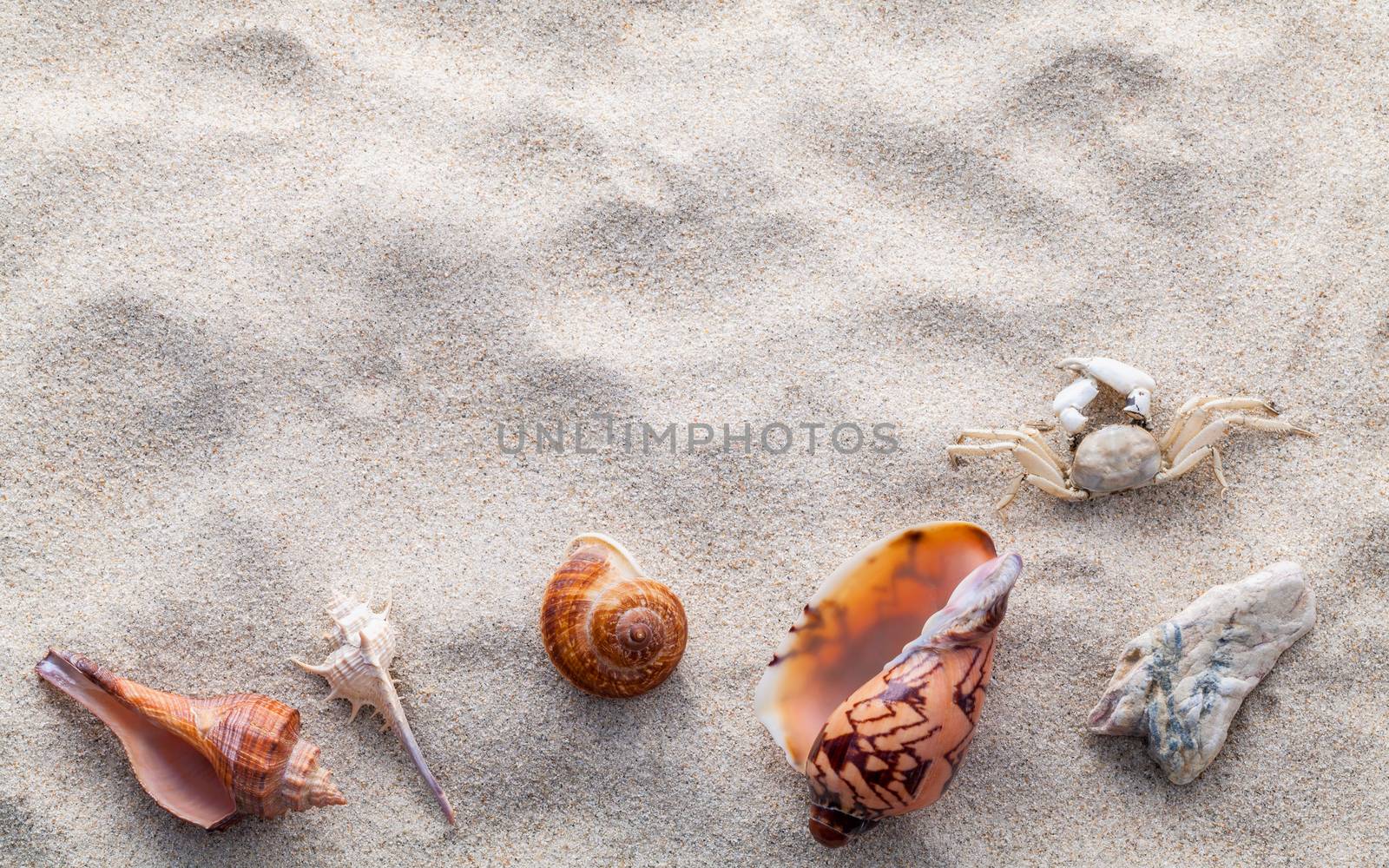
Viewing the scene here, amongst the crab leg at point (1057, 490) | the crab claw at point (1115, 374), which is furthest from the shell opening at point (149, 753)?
the crab claw at point (1115, 374)

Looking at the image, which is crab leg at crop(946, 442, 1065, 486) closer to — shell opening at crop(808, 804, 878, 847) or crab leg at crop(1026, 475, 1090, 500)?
crab leg at crop(1026, 475, 1090, 500)

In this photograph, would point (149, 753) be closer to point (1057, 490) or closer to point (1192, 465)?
point (1057, 490)

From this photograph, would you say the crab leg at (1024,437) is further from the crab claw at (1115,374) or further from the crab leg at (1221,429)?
the crab leg at (1221,429)

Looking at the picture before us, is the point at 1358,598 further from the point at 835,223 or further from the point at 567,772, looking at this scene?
the point at 567,772

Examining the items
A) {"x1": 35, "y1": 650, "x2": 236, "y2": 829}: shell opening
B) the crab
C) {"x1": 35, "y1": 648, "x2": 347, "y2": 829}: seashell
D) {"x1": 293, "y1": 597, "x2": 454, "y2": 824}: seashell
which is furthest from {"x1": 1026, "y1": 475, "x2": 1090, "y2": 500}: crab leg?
{"x1": 35, "y1": 650, "x2": 236, "y2": 829}: shell opening

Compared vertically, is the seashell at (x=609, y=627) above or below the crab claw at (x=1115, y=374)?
below
